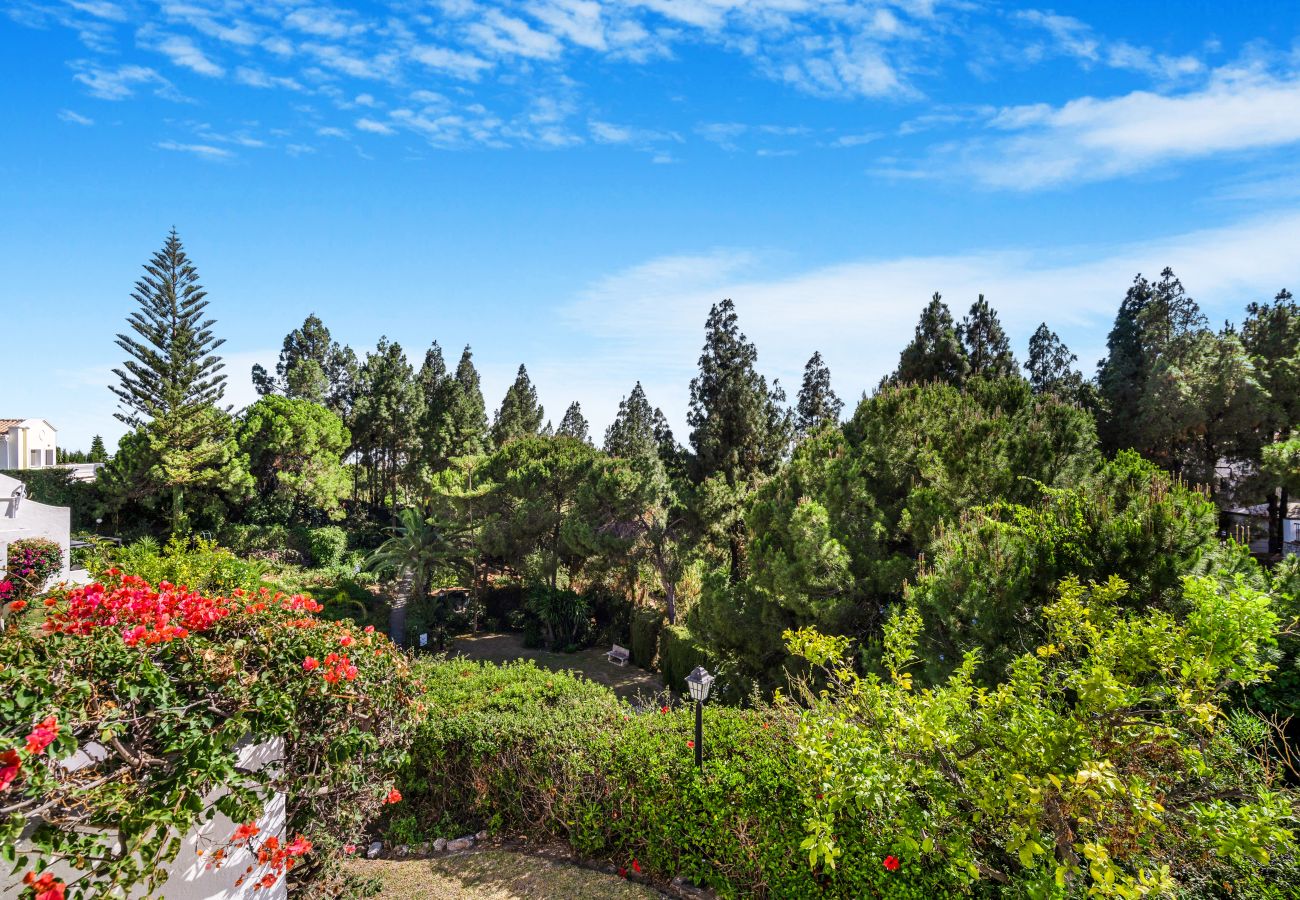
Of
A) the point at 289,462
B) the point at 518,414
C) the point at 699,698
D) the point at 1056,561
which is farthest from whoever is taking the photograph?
the point at 518,414

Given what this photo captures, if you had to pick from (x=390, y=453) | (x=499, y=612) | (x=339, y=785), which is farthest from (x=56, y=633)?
(x=390, y=453)

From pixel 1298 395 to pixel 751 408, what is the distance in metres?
14.5

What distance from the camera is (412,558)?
1972cm

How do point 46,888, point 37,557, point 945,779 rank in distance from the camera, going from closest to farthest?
point 46,888 < point 945,779 < point 37,557

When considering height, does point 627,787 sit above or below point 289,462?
below

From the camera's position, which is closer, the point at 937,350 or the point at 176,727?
the point at 176,727

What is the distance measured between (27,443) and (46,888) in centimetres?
4105

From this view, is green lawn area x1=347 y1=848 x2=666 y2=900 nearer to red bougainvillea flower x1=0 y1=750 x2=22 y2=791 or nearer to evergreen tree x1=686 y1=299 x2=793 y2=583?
red bougainvillea flower x1=0 y1=750 x2=22 y2=791

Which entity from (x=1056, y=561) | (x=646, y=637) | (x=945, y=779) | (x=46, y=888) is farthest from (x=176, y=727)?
(x=646, y=637)

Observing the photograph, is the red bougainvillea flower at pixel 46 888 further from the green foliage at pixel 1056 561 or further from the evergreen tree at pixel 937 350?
the evergreen tree at pixel 937 350

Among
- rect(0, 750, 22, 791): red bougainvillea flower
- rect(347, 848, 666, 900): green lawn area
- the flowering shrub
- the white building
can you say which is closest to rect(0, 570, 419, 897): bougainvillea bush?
rect(0, 750, 22, 791): red bougainvillea flower

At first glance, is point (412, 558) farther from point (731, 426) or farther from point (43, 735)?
point (43, 735)

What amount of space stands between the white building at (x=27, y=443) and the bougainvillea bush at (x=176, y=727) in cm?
3482

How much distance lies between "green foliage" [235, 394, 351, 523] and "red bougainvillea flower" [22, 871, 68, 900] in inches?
1035
